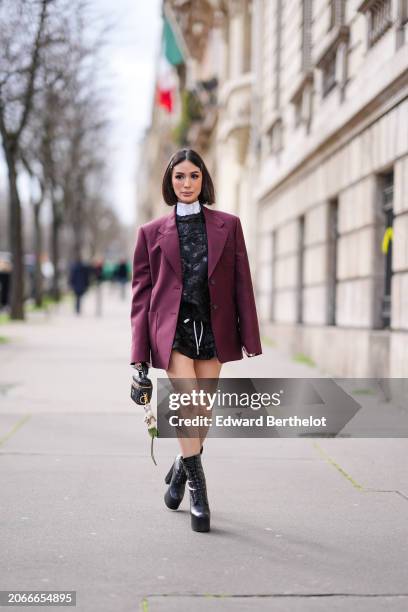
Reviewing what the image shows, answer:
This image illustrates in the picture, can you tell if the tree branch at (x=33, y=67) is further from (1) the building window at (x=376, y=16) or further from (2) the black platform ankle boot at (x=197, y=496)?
(2) the black platform ankle boot at (x=197, y=496)

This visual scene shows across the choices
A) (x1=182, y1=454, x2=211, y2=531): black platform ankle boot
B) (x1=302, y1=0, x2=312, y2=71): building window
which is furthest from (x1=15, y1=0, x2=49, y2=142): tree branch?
(x1=182, y1=454, x2=211, y2=531): black platform ankle boot

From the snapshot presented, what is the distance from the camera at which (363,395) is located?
9961 millimetres

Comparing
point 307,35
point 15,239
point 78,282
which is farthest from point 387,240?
point 78,282

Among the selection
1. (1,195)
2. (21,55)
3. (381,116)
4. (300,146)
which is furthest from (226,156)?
(1,195)

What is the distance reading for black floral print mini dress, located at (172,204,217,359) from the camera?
15.8 ft

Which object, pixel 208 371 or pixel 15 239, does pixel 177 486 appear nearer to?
pixel 208 371

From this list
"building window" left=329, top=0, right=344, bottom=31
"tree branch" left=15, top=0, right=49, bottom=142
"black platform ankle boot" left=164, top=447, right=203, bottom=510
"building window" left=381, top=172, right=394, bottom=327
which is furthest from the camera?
"tree branch" left=15, top=0, right=49, bottom=142

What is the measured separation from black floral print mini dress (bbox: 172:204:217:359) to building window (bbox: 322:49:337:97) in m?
8.23

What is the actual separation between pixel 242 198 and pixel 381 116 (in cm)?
1413

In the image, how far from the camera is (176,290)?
4777mm

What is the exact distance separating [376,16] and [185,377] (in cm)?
685

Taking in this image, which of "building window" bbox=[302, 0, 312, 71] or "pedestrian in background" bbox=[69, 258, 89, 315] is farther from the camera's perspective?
"pedestrian in background" bbox=[69, 258, 89, 315]

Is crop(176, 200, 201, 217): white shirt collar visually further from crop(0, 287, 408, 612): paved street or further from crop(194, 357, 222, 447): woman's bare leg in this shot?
crop(0, 287, 408, 612): paved street

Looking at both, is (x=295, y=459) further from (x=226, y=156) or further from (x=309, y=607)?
(x=226, y=156)
